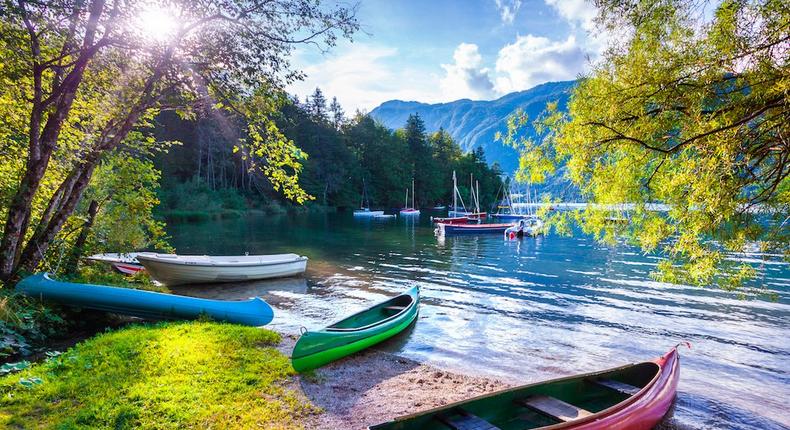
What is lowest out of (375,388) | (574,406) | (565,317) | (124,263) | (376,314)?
(565,317)

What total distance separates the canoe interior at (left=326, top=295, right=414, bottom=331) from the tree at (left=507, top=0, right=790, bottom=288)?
231 inches

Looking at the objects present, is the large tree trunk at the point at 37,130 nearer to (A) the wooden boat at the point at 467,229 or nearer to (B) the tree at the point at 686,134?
(B) the tree at the point at 686,134

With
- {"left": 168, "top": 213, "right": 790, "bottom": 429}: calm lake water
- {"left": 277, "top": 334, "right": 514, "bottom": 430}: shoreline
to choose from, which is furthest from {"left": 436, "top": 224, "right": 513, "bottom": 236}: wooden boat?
{"left": 277, "top": 334, "right": 514, "bottom": 430}: shoreline

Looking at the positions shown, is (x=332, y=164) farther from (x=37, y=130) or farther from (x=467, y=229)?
(x=37, y=130)

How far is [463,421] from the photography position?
5195mm

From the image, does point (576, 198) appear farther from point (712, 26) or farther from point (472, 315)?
point (472, 315)

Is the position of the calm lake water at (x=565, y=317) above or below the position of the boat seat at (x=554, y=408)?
below

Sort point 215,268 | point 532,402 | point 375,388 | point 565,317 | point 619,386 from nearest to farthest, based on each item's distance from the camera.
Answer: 1. point 532,402
2. point 619,386
3. point 375,388
4. point 565,317
5. point 215,268

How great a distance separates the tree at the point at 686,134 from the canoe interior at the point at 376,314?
231 inches

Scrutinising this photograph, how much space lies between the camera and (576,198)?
363 inches

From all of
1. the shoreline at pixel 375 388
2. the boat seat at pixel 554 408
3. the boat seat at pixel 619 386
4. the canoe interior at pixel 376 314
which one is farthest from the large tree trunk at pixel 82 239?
the boat seat at pixel 619 386

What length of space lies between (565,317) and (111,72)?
1573cm

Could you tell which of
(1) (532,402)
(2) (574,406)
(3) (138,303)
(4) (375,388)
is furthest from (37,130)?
(2) (574,406)

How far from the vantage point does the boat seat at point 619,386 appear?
21.3ft
